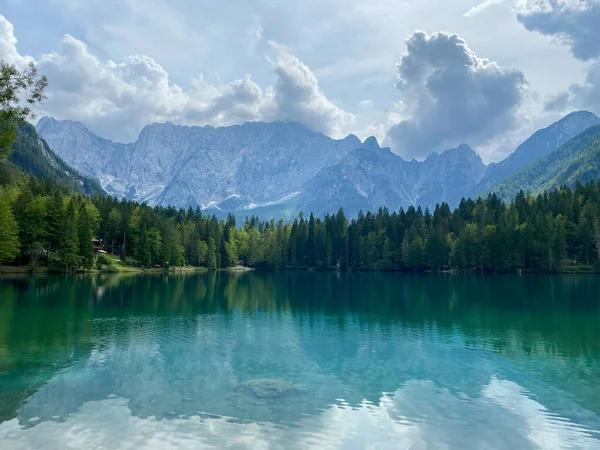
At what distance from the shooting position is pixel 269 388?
1029 inches

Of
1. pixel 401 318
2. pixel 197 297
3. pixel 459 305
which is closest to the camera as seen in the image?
pixel 401 318

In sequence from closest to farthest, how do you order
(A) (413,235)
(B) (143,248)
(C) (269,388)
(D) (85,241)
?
(C) (269,388)
(D) (85,241)
(B) (143,248)
(A) (413,235)

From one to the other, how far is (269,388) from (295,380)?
236 cm

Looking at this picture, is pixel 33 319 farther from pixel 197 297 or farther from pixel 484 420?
pixel 484 420

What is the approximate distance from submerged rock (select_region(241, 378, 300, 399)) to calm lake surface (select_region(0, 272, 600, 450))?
0.11 meters

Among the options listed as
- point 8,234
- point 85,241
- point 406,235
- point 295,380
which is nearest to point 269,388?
point 295,380

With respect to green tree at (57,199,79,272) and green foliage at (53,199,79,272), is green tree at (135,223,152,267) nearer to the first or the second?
green foliage at (53,199,79,272)

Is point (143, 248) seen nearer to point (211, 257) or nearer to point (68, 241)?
point (68, 241)

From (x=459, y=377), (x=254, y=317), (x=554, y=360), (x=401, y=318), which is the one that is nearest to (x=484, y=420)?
(x=459, y=377)

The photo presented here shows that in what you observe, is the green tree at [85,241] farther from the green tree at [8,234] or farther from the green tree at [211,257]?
→ the green tree at [211,257]

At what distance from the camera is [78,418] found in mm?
21250

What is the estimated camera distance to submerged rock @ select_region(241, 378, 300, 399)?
25.1 metres

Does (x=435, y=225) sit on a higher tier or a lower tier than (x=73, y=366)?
higher

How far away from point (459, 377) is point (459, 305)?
133ft
